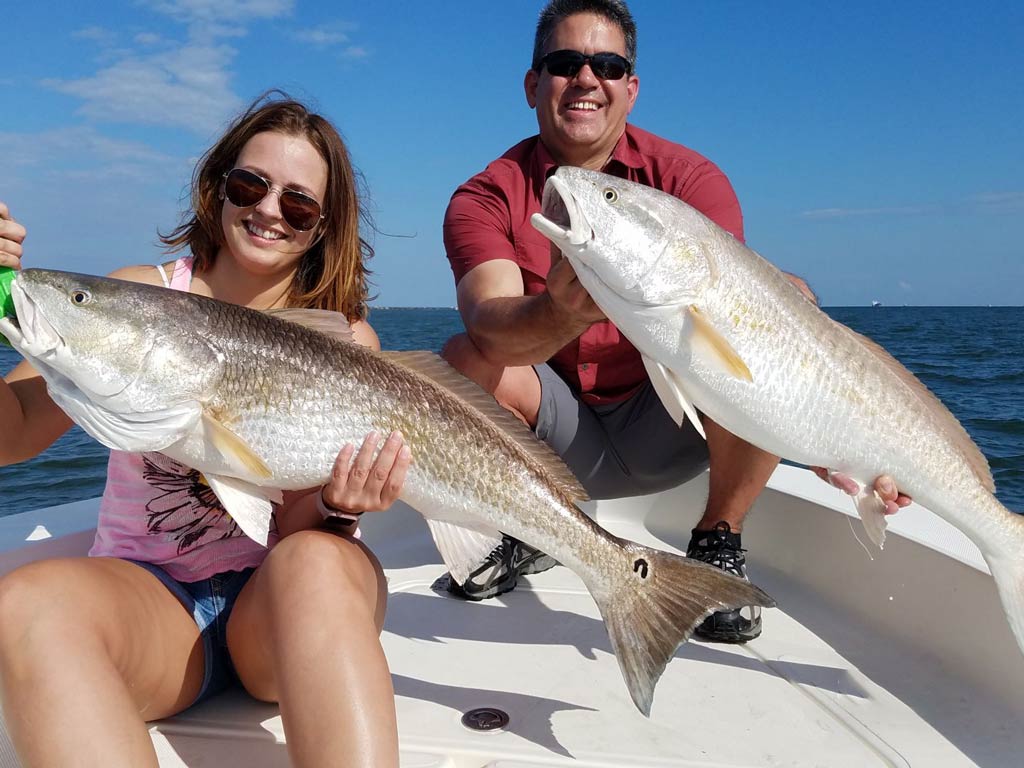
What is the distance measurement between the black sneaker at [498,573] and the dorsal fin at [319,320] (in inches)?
58.6

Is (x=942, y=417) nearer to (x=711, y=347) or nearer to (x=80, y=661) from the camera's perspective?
(x=711, y=347)

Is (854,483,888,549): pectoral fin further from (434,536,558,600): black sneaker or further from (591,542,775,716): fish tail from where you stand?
(434,536,558,600): black sneaker

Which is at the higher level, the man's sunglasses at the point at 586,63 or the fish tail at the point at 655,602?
the man's sunglasses at the point at 586,63

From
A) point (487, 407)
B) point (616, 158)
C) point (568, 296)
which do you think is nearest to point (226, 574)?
point (487, 407)

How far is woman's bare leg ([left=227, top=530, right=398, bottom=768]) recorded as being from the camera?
77.5 inches

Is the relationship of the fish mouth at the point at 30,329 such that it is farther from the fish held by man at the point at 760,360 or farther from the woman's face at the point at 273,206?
the fish held by man at the point at 760,360

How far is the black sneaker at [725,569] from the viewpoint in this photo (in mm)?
3426

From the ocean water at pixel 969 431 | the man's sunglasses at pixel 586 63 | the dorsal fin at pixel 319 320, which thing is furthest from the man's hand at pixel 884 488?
the ocean water at pixel 969 431

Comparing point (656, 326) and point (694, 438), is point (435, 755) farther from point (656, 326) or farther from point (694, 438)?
point (694, 438)

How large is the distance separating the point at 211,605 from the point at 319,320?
988 millimetres

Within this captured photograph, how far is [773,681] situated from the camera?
3141 mm

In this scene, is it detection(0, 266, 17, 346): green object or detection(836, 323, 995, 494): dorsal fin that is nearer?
detection(0, 266, 17, 346): green object

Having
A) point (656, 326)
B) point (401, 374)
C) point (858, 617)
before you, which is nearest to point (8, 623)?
point (401, 374)

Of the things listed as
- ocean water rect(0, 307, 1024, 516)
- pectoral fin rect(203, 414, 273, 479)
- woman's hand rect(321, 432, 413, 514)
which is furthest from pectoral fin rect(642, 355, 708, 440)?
ocean water rect(0, 307, 1024, 516)
